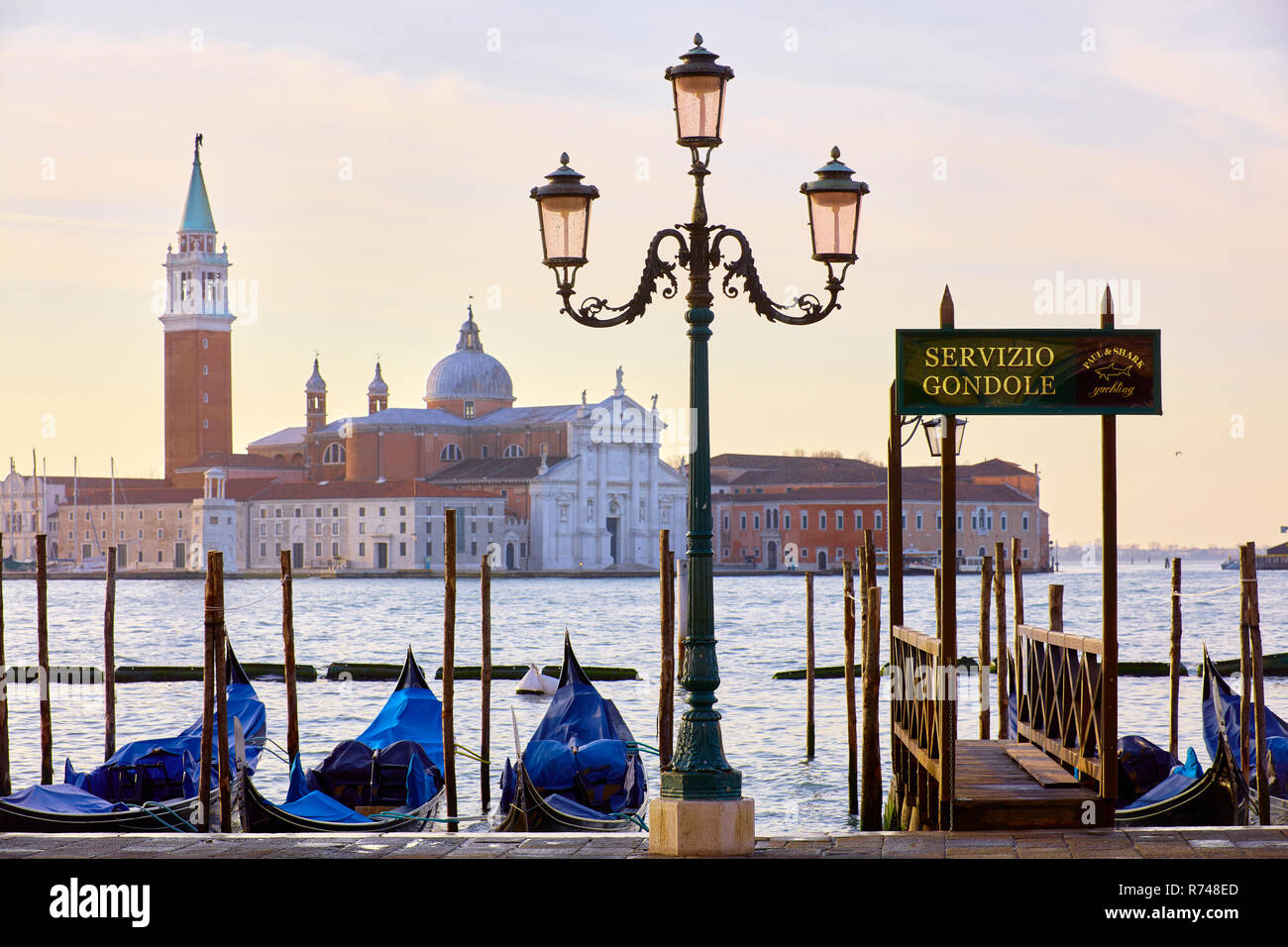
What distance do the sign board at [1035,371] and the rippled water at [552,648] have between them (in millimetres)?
5625

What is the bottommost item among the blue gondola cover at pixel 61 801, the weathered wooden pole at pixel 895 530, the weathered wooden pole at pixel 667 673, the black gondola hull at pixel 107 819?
the black gondola hull at pixel 107 819

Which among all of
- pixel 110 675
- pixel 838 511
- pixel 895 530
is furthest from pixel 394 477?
pixel 895 530

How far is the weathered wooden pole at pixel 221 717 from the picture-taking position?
768cm

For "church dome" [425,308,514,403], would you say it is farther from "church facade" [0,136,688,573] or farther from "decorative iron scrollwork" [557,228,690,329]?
"decorative iron scrollwork" [557,228,690,329]

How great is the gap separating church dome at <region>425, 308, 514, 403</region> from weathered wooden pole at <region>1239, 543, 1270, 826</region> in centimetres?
5527

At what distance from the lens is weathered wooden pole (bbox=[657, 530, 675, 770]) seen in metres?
10.6

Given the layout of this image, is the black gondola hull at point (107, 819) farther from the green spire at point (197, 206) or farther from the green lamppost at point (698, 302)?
the green spire at point (197, 206)

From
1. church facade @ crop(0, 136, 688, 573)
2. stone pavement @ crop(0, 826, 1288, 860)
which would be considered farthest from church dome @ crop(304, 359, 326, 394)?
stone pavement @ crop(0, 826, 1288, 860)

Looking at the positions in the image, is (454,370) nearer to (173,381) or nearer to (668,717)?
(173,381)

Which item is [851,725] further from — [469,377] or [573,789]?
[469,377]

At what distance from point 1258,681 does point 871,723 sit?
7.71ft

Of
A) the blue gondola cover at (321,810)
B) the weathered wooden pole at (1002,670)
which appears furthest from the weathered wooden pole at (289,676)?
the weathered wooden pole at (1002,670)
